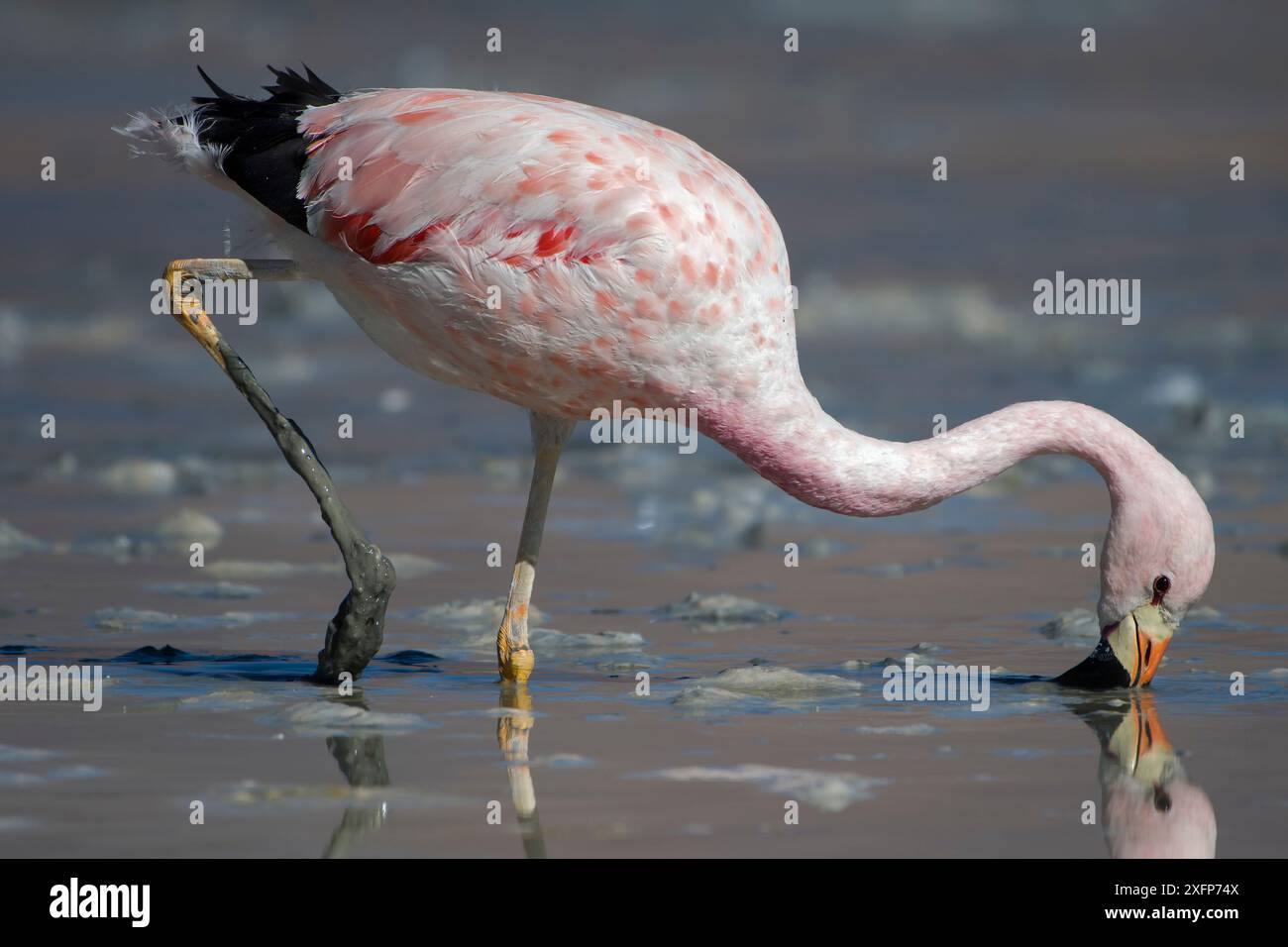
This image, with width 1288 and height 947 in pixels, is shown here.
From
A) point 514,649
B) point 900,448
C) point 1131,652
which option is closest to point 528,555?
point 514,649

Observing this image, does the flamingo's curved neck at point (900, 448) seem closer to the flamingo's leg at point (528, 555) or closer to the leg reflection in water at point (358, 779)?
the flamingo's leg at point (528, 555)

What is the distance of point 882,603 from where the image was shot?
354 inches

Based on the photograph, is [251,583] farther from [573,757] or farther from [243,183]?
[573,757]

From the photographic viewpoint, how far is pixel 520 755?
5957 millimetres

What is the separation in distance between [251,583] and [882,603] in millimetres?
2843

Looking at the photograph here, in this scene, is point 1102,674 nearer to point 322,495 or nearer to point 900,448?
point 900,448

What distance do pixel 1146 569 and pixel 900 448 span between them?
940 millimetres

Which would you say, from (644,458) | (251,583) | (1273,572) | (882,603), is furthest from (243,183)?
(644,458)

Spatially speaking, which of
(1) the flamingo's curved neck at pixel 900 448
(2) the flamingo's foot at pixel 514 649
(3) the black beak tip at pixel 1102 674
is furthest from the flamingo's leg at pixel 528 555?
(3) the black beak tip at pixel 1102 674

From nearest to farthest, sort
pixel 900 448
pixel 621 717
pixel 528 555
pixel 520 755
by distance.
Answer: pixel 520 755 < pixel 621 717 < pixel 900 448 < pixel 528 555

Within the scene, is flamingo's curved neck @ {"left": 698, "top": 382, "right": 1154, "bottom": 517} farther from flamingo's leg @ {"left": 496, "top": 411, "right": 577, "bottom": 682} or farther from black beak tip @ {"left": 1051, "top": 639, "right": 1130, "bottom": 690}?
flamingo's leg @ {"left": 496, "top": 411, "right": 577, "bottom": 682}

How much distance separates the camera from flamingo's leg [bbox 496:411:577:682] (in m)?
7.34

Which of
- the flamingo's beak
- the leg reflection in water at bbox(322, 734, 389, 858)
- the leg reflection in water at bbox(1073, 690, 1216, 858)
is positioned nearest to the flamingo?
the flamingo's beak

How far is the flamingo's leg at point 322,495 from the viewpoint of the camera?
7.15m
